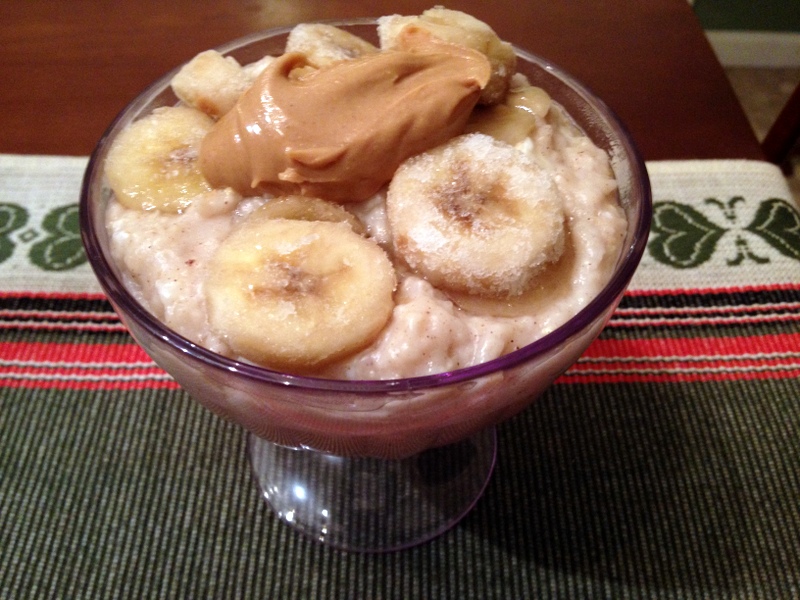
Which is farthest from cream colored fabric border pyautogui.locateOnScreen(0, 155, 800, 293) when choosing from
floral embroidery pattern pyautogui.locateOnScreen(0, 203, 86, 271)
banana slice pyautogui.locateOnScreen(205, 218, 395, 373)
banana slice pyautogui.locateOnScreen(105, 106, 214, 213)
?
banana slice pyautogui.locateOnScreen(205, 218, 395, 373)

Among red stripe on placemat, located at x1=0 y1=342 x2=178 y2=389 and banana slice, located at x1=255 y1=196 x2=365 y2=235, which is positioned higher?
banana slice, located at x1=255 y1=196 x2=365 y2=235

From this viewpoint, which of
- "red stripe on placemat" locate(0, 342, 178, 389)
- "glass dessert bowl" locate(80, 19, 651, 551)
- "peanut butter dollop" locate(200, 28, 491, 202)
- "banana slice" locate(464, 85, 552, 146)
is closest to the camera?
"glass dessert bowl" locate(80, 19, 651, 551)

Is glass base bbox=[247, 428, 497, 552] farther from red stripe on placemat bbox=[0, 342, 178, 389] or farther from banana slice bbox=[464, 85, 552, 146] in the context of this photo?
banana slice bbox=[464, 85, 552, 146]

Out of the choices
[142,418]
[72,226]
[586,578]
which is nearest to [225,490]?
[142,418]

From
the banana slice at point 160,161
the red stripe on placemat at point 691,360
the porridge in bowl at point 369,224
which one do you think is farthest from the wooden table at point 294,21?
the porridge in bowl at point 369,224

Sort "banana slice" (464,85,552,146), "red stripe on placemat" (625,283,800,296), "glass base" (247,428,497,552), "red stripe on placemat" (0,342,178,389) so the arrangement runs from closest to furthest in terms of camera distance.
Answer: "banana slice" (464,85,552,146) → "glass base" (247,428,497,552) → "red stripe on placemat" (0,342,178,389) → "red stripe on placemat" (625,283,800,296)

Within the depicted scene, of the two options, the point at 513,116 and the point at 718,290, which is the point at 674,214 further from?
the point at 513,116

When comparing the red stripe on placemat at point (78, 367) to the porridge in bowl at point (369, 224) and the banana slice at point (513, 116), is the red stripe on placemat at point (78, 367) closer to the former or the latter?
the porridge in bowl at point (369, 224)
